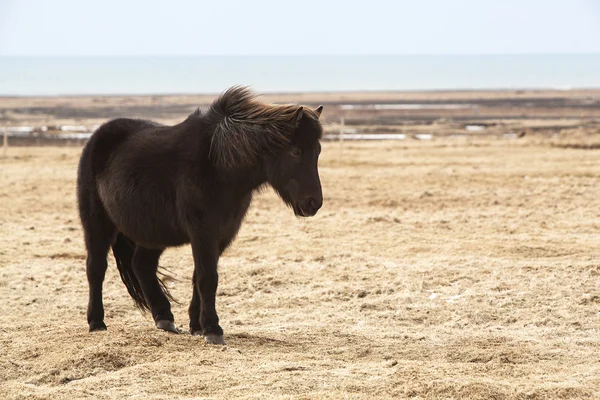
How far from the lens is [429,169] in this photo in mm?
20047

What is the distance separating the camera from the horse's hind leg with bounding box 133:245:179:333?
7449mm

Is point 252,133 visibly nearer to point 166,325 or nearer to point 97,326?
point 166,325

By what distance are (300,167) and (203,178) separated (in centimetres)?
76

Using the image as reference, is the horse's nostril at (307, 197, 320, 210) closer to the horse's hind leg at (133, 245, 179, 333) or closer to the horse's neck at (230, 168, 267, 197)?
the horse's neck at (230, 168, 267, 197)

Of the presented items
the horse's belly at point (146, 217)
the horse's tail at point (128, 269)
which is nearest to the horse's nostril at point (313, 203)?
the horse's belly at point (146, 217)

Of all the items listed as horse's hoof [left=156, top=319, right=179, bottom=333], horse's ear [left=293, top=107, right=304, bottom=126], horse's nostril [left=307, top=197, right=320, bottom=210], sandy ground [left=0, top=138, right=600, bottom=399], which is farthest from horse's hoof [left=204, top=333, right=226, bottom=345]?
horse's ear [left=293, top=107, right=304, bottom=126]

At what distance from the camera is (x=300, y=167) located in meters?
6.60

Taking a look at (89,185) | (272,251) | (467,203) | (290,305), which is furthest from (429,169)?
(89,185)

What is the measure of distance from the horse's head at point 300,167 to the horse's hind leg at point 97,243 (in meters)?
1.68

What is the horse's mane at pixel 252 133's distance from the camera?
21.7 feet

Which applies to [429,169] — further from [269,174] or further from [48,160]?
[269,174]

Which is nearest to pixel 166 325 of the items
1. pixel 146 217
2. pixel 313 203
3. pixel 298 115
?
pixel 146 217

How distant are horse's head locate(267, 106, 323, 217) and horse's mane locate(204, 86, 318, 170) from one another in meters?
0.05

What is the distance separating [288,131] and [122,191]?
1.47 m
